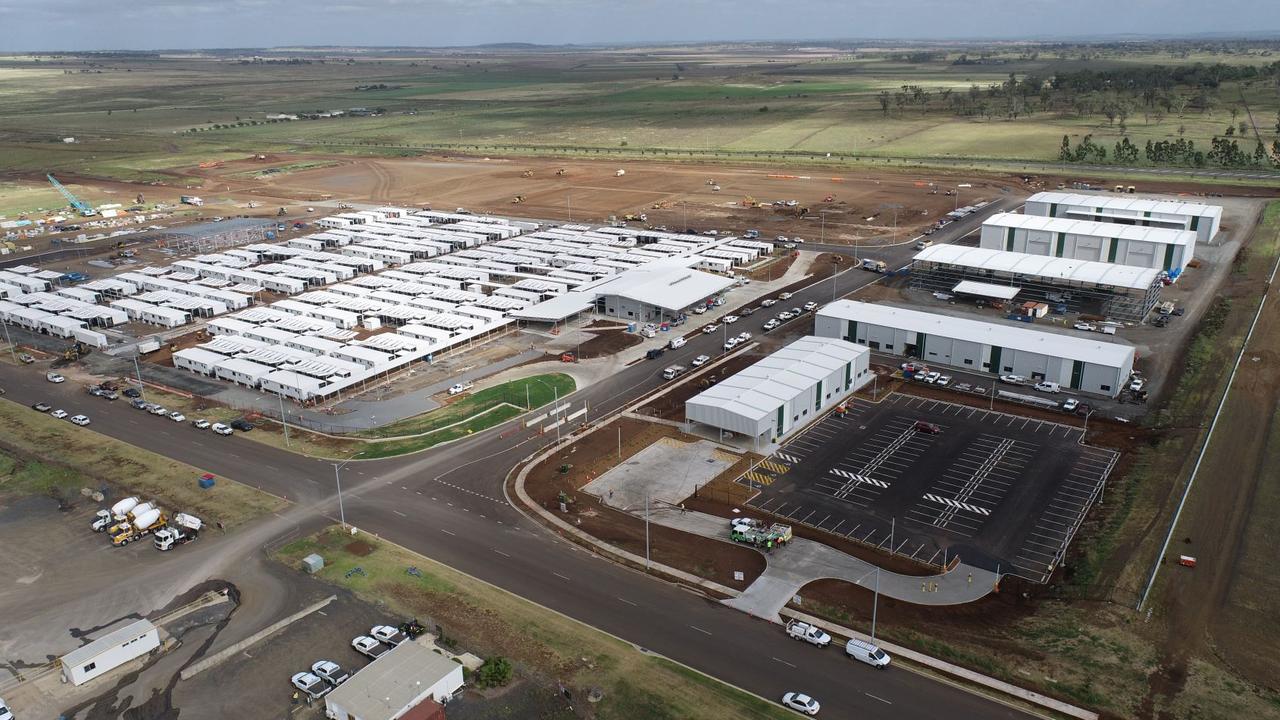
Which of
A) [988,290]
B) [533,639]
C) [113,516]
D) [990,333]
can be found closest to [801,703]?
[533,639]

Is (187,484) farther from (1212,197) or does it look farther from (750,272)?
(1212,197)

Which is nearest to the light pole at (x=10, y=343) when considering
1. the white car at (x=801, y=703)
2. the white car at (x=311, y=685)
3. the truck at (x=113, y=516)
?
the truck at (x=113, y=516)

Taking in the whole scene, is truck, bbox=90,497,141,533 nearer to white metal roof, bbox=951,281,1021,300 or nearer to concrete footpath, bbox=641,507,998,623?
concrete footpath, bbox=641,507,998,623

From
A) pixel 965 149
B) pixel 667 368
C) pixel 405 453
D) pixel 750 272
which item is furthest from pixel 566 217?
pixel 965 149

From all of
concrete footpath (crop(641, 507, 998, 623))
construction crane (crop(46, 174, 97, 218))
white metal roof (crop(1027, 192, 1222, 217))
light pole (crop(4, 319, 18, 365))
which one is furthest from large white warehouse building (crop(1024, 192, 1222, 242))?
construction crane (crop(46, 174, 97, 218))

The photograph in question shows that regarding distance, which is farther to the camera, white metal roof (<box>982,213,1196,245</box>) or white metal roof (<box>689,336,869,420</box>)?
white metal roof (<box>982,213,1196,245</box>)

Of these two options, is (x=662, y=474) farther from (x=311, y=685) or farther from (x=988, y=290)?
(x=988, y=290)
